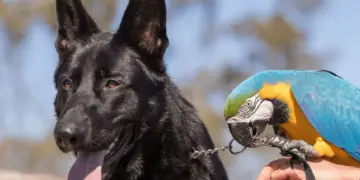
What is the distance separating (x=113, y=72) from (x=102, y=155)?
0.52 m

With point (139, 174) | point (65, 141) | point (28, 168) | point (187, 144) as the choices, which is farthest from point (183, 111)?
point (28, 168)

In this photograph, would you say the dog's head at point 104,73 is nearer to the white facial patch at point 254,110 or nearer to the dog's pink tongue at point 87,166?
the dog's pink tongue at point 87,166

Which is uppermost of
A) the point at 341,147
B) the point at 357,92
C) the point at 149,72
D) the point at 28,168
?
the point at 149,72

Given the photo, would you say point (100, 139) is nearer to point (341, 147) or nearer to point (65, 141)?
point (65, 141)

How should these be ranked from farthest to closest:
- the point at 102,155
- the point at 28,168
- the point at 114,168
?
the point at 28,168
the point at 114,168
the point at 102,155

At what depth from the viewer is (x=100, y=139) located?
3.68m

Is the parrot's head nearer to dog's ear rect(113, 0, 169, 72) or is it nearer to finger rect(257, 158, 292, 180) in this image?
finger rect(257, 158, 292, 180)

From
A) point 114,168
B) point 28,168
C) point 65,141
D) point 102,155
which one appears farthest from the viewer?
point 28,168

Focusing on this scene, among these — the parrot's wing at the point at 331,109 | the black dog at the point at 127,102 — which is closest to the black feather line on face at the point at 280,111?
the parrot's wing at the point at 331,109

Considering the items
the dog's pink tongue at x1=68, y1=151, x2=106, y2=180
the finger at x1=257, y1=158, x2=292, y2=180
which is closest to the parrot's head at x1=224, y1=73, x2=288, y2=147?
the finger at x1=257, y1=158, x2=292, y2=180

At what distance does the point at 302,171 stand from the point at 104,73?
135 centimetres

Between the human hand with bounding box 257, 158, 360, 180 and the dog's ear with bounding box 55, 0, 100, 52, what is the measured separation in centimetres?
159

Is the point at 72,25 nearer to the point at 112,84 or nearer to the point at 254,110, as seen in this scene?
the point at 112,84

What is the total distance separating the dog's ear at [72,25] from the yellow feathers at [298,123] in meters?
1.35
